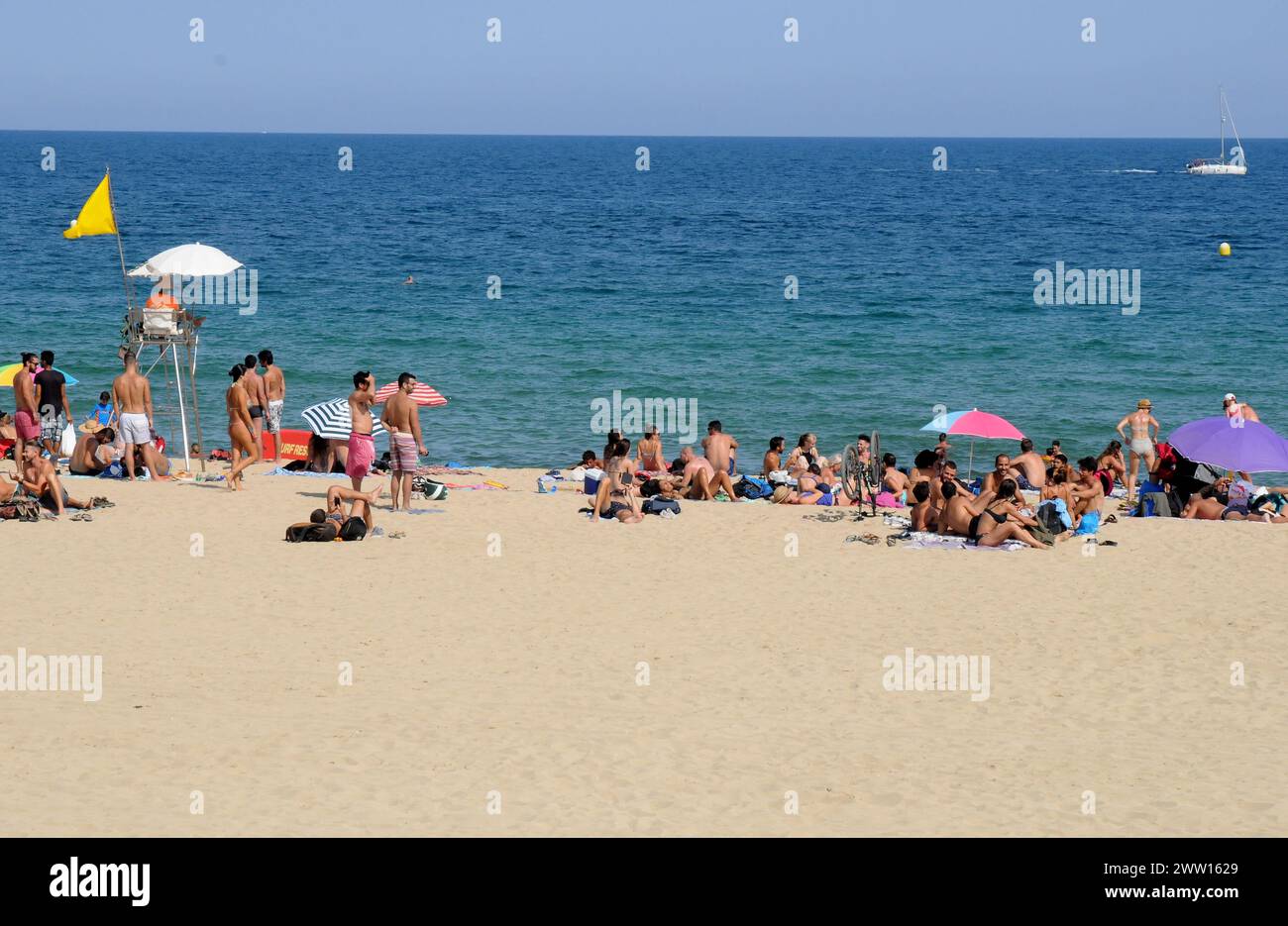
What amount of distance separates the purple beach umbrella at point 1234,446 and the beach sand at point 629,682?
28.7 inches

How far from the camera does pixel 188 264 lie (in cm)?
1528

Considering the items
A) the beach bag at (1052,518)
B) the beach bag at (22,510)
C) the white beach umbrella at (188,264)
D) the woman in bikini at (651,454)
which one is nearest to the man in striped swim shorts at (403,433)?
the white beach umbrella at (188,264)

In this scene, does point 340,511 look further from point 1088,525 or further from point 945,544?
point 1088,525

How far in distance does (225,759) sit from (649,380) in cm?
2046

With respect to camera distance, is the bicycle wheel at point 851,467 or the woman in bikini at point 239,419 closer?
the bicycle wheel at point 851,467

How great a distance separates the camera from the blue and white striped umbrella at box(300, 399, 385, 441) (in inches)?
632

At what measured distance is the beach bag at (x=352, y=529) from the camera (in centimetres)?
1326

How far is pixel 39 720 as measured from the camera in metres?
8.44

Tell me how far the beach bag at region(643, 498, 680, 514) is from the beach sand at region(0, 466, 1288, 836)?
0.40 m

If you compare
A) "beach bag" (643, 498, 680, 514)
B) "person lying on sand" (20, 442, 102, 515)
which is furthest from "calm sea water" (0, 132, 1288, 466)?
"person lying on sand" (20, 442, 102, 515)

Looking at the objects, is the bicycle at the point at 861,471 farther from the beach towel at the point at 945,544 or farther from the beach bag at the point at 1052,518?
the beach bag at the point at 1052,518

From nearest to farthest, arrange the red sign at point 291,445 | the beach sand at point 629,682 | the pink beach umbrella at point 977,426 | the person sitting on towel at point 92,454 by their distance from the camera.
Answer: the beach sand at point 629,682
the pink beach umbrella at point 977,426
the person sitting on towel at point 92,454
the red sign at point 291,445

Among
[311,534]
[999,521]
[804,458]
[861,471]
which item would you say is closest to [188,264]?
[311,534]

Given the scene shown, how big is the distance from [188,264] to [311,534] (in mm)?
4035
